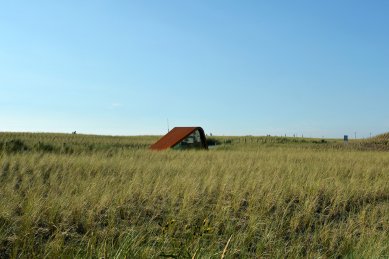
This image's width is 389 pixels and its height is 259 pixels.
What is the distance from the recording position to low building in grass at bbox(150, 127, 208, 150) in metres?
22.9

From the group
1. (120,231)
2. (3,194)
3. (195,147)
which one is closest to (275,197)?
(120,231)

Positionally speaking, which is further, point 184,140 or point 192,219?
point 184,140

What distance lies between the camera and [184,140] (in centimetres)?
2336

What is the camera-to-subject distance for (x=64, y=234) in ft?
16.4

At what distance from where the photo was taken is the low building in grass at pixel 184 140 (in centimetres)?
2291

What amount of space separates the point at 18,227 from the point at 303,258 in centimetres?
337

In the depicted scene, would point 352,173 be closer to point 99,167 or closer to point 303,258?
point 99,167

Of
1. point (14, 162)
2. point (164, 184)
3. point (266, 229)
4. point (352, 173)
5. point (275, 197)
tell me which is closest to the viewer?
point (266, 229)

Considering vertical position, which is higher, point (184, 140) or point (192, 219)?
point (184, 140)

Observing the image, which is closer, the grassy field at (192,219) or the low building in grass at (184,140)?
the grassy field at (192,219)

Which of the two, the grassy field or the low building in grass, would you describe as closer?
the grassy field

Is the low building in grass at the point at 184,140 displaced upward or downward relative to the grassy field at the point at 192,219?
upward

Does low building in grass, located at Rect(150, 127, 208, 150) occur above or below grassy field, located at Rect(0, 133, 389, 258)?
above

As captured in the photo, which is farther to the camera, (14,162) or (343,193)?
(14,162)
